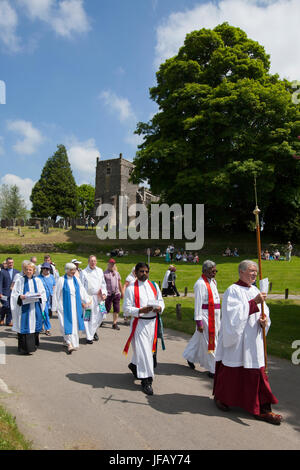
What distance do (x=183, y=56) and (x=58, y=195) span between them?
36.1 m

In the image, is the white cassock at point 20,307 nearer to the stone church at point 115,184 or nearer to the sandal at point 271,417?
the sandal at point 271,417

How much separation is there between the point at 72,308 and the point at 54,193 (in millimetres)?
55918

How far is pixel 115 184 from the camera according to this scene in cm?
6469

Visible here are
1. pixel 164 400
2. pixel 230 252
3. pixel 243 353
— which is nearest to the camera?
pixel 243 353

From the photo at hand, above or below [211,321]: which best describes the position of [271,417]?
below

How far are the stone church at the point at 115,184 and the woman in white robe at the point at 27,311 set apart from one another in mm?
55807

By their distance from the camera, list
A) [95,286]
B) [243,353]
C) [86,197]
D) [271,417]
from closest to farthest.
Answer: [271,417] < [243,353] < [95,286] < [86,197]

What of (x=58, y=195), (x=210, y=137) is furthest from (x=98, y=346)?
(x=58, y=195)

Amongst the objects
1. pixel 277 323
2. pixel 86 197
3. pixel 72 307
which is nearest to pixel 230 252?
pixel 277 323

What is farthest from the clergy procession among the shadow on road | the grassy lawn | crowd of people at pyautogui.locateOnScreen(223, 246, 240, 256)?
crowd of people at pyautogui.locateOnScreen(223, 246, 240, 256)

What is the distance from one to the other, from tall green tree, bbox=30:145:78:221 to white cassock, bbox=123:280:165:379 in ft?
187

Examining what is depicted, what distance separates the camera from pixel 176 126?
3062cm

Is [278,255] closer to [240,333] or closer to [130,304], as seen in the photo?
[130,304]
